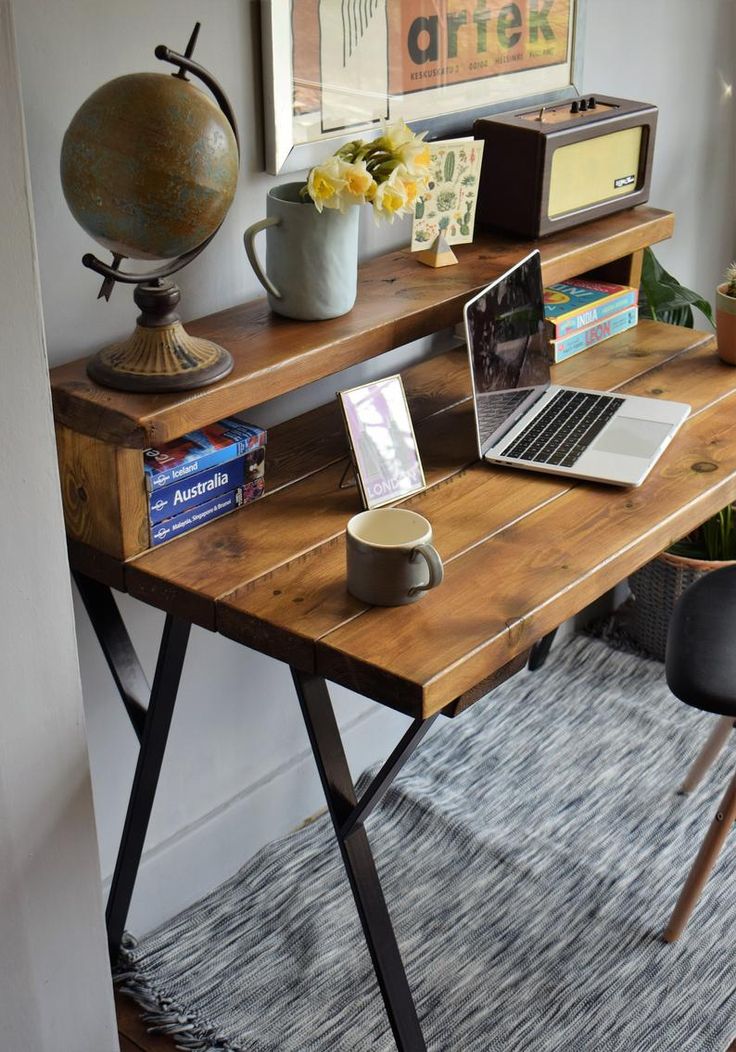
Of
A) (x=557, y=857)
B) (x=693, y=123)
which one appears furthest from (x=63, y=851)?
(x=693, y=123)

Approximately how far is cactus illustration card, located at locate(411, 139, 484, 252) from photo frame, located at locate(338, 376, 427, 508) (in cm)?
33

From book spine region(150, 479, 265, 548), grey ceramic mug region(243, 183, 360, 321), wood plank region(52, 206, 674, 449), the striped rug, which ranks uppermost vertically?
grey ceramic mug region(243, 183, 360, 321)

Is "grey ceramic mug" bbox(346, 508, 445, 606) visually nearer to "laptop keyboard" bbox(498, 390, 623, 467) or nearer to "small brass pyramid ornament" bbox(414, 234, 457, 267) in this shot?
"laptop keyboard" bbox(498, 390, 623, 467)

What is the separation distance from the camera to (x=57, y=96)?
1.48 metres

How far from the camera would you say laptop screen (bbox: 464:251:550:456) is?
1.77 meters

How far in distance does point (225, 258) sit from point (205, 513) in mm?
386

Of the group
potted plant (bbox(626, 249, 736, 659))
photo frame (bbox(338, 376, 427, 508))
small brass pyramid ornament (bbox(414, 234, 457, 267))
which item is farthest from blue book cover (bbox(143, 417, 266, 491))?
potted plant (bbox(626, 249, 736, 659))

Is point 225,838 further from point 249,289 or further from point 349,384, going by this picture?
point 249,289

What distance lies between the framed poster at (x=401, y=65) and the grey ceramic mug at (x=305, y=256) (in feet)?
0.49

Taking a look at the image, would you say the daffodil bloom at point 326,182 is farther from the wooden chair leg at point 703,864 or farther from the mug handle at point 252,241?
the wooden chair leg at point 703,864

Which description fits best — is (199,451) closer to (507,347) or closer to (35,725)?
(35,725)

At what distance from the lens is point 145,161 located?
1.34 meters

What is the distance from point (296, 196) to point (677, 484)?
0.64 metres

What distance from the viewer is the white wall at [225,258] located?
1507 millimetres
